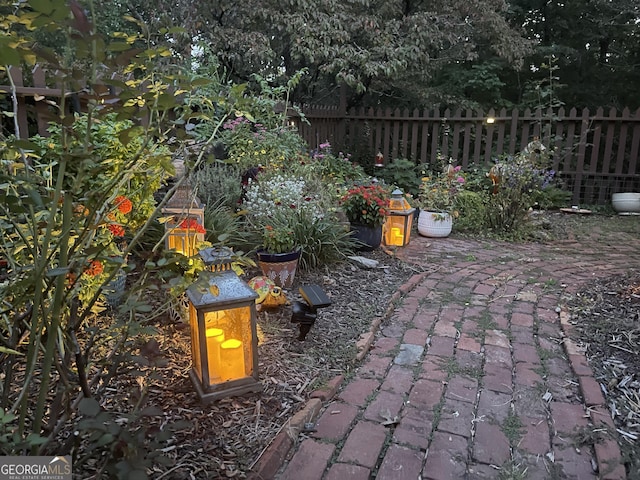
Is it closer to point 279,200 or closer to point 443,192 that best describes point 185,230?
point 279,200

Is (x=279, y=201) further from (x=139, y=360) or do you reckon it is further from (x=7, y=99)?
(x=139, y=360)

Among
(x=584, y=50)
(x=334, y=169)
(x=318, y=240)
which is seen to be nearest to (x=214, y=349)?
(x=318, y=240)

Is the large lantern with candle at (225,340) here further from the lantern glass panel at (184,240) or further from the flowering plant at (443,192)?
the flowering plant at (443,192)

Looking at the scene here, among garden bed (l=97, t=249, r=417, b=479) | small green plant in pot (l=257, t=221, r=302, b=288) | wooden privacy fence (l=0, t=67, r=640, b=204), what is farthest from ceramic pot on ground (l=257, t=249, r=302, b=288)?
wooden privacy fence (l=0, t=67, r=640, b=204)

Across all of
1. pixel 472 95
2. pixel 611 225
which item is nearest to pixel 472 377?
pixel 611 225

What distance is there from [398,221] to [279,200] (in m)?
1.20

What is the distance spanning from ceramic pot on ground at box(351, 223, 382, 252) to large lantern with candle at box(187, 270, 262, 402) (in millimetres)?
2201

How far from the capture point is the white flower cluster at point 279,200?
3.48m

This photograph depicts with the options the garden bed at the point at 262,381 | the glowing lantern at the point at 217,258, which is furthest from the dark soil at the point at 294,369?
the glowing lantern at the point at 217,258

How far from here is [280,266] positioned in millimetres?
3027

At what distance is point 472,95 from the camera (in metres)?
10.4

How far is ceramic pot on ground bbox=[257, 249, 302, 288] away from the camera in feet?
9.88

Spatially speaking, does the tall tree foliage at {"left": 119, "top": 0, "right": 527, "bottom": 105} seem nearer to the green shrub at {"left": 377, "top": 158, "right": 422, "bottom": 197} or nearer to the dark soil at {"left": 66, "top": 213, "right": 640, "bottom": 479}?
the green shrub at {"left": 377, "top": 158, "right": 422, "bottom": 197}

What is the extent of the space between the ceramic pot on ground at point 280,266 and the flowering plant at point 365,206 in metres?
1.03
